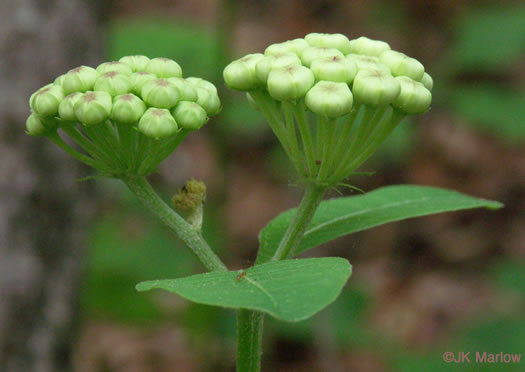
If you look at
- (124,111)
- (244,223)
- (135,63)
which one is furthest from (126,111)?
(244,223)

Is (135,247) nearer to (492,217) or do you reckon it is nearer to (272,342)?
(272,342)

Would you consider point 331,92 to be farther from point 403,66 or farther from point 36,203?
point 36,203

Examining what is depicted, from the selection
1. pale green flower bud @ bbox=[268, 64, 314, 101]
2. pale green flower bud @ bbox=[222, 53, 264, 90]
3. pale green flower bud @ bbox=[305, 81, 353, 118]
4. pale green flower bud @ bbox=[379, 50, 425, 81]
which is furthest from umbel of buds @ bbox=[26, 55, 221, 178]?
pale green flower bud @ bbox=[379, 50, 425, 81]

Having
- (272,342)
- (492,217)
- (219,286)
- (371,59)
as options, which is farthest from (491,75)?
(219,286)

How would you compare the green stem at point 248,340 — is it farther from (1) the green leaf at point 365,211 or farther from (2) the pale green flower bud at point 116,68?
(2) the pale green flower bud at point 116,68

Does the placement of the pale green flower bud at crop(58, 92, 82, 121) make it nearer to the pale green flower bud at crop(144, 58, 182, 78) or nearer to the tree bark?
the pale green flower bud at crop(144, 58, 182, 78)
